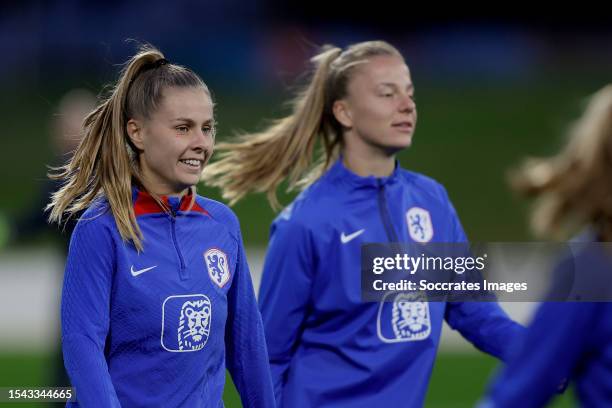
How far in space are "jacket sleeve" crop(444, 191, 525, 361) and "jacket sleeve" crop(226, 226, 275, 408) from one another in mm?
1089

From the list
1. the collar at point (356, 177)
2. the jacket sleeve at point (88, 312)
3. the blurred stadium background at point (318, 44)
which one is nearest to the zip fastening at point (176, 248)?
the jacket sleeve at point (88, 312)

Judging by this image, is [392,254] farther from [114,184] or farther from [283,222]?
[114,184]

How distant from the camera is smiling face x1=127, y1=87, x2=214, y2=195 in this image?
13.1ft

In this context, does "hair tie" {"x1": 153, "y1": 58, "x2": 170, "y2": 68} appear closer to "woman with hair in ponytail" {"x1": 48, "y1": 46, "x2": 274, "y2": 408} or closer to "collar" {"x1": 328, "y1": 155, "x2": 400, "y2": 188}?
"woman with hair in ponytail" {"x1": 48, "y1": 46, "x2": 274, "y2": 408}

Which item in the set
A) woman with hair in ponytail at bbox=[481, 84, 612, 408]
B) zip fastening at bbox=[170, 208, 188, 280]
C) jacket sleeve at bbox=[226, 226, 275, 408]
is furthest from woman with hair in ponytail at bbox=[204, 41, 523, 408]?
woman with hair in ponytail at bbox=[481, 84, 612, 408]

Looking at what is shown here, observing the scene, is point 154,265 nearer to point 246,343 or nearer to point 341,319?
point 246,343

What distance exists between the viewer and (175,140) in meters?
4.00

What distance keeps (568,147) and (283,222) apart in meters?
1.99

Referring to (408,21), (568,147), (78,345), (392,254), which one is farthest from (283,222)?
(408,21)

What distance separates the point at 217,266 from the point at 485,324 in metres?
1.33

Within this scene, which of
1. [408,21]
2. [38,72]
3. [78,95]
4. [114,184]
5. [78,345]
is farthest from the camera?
[408,21]

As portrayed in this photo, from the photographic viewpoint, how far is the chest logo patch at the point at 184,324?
3.82 m

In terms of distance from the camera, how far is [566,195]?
2.92m

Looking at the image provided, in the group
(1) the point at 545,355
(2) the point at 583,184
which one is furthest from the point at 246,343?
(2) the point at 583,184
